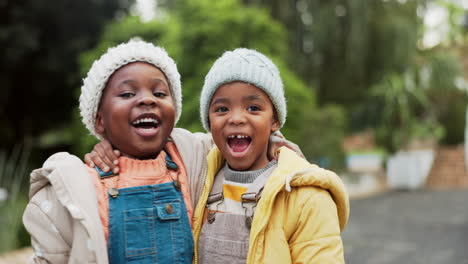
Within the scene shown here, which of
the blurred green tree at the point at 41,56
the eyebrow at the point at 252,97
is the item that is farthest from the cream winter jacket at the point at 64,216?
the blurred green tree at the point at 41,56

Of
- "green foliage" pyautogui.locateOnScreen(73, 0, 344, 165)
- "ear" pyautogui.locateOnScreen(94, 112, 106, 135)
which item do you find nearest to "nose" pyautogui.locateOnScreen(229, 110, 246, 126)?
"ear" pyautogui.locateOnScreen(94, 112, 106, 135)

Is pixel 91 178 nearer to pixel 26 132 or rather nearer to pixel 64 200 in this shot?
pixel 64 200

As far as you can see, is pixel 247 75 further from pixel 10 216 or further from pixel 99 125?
pixel 10 216

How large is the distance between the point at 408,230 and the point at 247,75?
7560 millimetres

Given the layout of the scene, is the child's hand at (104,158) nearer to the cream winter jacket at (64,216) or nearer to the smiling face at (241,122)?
the cream winter jacket at (64,216)

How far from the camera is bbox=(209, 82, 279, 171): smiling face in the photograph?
1737 mm

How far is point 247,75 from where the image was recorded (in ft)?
5.67

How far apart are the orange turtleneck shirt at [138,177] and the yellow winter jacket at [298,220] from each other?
317 mm

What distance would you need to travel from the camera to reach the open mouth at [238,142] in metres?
1.77

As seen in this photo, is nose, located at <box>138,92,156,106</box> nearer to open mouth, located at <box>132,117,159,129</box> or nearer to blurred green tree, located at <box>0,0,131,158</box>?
open mouth, located at <box>132,117,159,129</box>

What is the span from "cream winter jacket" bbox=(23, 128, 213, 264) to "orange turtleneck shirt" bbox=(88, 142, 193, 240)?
49 millimetres

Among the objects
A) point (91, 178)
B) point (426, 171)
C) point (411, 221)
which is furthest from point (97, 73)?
point (426, 171)

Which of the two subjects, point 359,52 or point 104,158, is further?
point 359,52

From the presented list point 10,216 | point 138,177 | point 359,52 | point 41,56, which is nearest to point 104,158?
point 138,177
